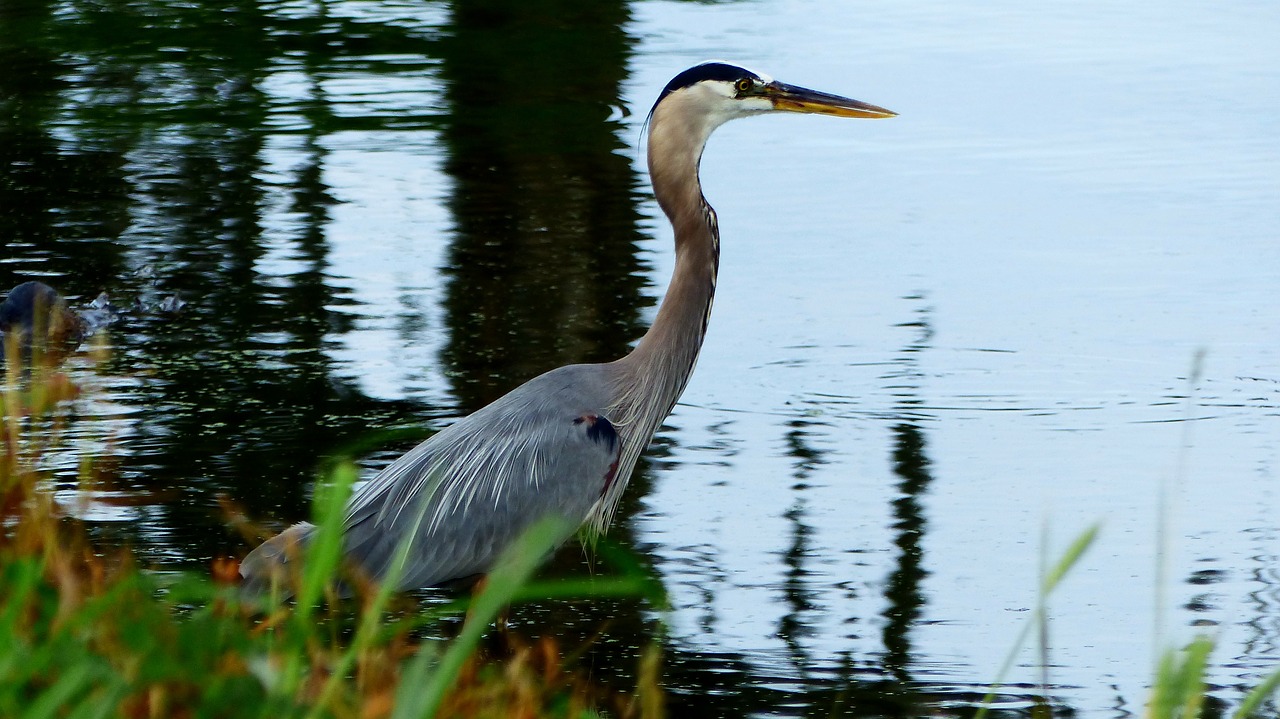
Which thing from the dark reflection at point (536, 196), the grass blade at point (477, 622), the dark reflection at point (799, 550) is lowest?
the dark reflection at point (799, 550)

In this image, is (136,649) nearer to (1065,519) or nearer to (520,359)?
(1065,519)

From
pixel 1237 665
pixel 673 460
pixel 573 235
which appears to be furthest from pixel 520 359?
pixel 1237 665

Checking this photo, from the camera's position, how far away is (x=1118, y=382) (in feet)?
22.0

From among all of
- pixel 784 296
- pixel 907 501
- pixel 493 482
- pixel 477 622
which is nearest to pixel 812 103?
pixel 907 501

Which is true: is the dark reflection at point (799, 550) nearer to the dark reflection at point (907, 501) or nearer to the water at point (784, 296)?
the water at point (784, 296)

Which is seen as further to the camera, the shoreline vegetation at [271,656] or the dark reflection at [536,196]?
the dark reflection at [536,196]

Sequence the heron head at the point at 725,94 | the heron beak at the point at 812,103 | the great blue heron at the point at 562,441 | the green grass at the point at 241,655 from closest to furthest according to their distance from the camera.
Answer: the green grass at the point at 241,655, the great blue heron at the point at 562,441, the heron head at the point at 725,94, the heron beak at the point at 812,103

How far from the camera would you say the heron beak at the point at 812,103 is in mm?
5582

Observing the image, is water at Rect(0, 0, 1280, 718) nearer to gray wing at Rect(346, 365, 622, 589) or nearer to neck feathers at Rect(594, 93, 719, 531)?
gray wing at Rect(346, 365, 622, 589)

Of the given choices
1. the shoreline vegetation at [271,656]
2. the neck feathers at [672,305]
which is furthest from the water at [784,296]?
the shoreline vegetation at [271,656]

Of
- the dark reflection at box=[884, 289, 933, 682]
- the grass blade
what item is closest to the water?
the dark reflection at box=[884, 289, 933, 682]

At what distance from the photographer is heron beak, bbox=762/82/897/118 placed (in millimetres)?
5582

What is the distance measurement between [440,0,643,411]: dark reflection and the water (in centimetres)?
3

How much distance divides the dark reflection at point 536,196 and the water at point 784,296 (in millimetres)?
31
